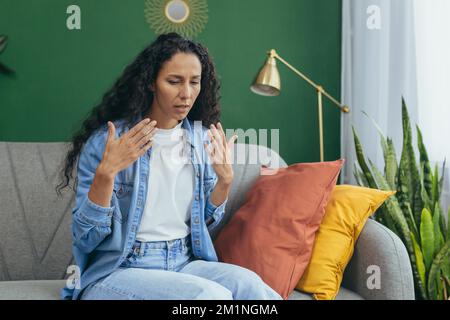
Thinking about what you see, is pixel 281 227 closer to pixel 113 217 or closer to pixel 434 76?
pixel 113 217

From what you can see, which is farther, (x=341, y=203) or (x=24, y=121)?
(x=24, y=121)

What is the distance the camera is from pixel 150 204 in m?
A: 1.62

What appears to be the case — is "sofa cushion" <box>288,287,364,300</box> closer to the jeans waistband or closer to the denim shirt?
the denim shirt

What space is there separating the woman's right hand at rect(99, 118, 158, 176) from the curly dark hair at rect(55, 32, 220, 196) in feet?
0.60

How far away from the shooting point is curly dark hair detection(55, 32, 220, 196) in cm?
166

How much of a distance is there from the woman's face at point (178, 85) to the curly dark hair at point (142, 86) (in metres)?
0.02

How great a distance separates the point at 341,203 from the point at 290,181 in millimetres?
182

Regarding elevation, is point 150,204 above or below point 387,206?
above

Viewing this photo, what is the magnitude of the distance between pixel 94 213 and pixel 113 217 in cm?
9
